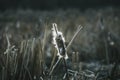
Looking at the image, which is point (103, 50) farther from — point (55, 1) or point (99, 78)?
point (55, 1)

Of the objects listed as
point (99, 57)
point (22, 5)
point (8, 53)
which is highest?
point (22, 5)

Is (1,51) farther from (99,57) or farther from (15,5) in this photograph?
(15,5)

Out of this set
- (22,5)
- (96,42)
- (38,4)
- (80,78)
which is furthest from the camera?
(38,4)

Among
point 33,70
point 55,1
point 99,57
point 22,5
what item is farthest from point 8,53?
point 55,1

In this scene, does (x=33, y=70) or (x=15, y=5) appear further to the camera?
(x=15, y=5)

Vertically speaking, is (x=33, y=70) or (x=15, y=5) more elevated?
(x=15, y=5)

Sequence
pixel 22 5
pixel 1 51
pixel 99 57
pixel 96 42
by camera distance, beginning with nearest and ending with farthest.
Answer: pixel 1 51 < pixel 99 57 < pixel 96 42 < pixel 22 5

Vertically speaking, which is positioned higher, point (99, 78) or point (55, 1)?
point (55, 1)

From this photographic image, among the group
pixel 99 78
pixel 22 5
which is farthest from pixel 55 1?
pixel 99 78

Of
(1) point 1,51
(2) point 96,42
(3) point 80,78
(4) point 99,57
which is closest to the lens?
(3) point 80,78
